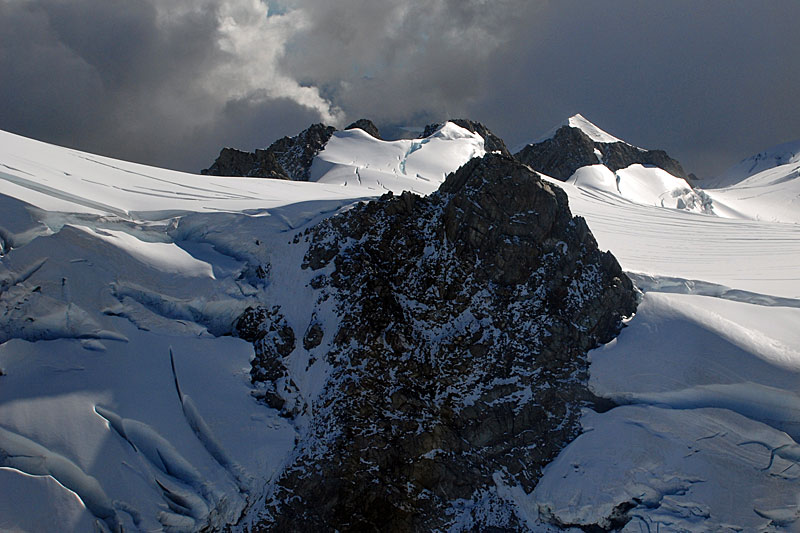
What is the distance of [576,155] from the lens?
193 feet

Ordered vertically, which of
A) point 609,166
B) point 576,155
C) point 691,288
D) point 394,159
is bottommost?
point 691,288

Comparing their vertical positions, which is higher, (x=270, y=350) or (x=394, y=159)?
(x=394, y=159)

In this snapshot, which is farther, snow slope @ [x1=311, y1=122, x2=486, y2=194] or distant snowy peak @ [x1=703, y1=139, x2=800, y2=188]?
distant snowy peak @ [x1=703, y1=139, x2=800, y2=188]

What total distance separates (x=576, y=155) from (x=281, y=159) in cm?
2989

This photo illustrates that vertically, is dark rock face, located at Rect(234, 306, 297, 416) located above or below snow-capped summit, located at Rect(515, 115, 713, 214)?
below

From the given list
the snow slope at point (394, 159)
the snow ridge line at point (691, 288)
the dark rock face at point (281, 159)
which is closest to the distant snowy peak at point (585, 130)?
the snow slope at point (394, 159)

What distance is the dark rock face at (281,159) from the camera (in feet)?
148

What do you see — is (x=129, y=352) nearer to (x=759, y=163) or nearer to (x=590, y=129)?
(x=590, y=129)

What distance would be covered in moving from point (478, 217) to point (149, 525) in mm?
14011

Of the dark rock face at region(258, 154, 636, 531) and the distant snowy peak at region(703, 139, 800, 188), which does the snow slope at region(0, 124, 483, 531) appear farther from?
the distant snowy peak at region(703, 139, 800, 188)

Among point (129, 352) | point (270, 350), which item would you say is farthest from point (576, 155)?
point (129, 352)

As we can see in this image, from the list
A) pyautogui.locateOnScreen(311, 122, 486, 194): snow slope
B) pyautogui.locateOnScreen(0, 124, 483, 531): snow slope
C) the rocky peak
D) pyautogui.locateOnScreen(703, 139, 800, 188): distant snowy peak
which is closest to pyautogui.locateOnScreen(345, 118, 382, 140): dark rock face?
pyautogui.locateOnScreen(311, 122, 486, 194): snow slope

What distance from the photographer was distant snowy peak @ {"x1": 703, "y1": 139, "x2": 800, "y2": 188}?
70.8 metres

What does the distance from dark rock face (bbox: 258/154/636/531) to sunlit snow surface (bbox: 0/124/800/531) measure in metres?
0.92
